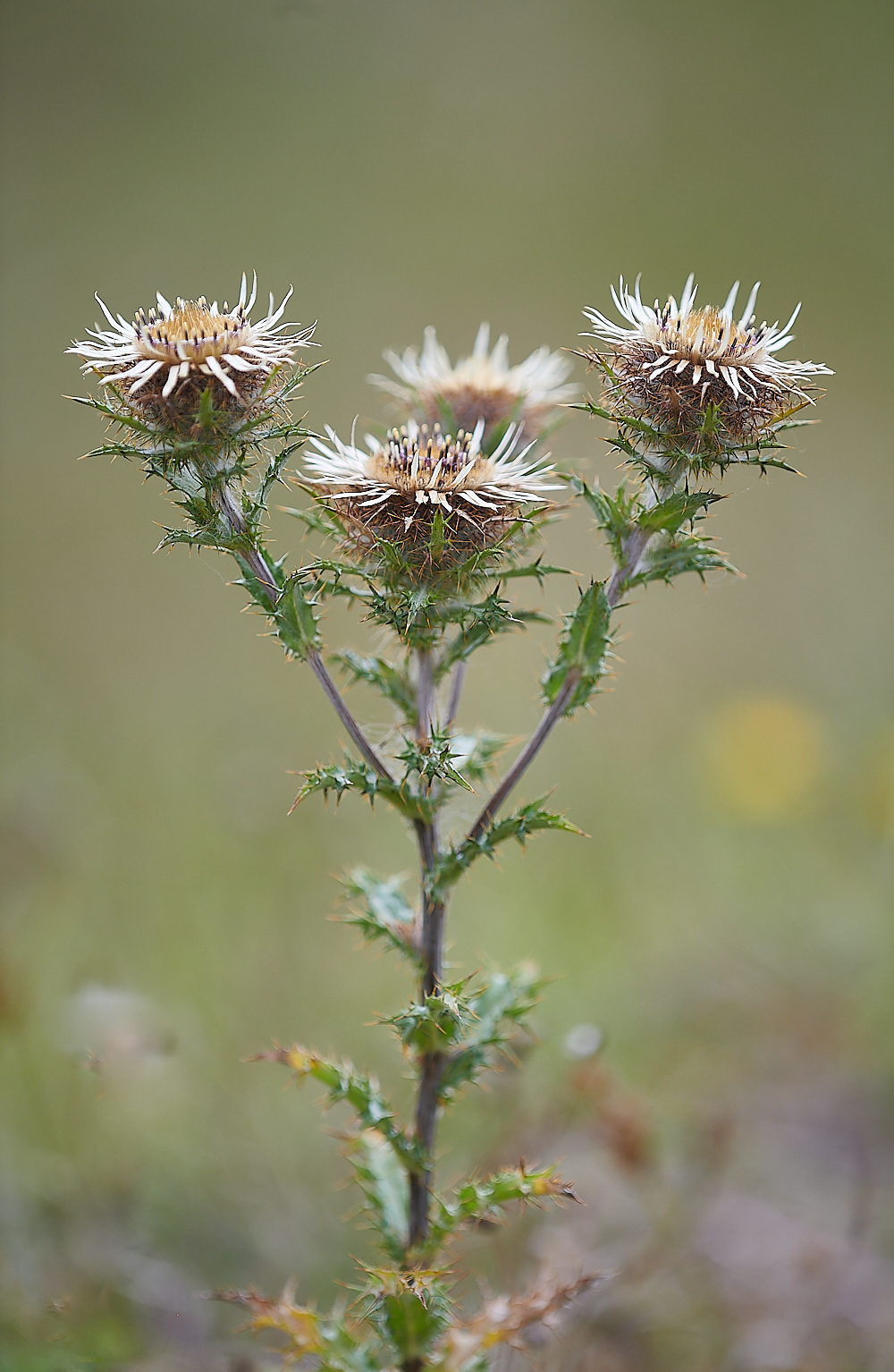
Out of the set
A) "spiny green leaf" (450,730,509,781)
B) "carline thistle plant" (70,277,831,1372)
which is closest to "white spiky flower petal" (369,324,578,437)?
"carline thistle plant" (70,277,831,1372)

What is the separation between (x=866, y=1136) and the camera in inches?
155

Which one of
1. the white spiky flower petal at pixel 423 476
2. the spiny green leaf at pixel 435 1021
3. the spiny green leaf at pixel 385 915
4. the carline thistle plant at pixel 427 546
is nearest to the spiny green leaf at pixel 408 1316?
the carline thistle plant at pixel 427 546

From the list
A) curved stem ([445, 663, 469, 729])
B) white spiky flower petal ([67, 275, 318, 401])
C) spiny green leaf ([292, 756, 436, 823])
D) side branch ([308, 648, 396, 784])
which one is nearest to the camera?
white spiky flower petal ([67, 275, 318, 401])

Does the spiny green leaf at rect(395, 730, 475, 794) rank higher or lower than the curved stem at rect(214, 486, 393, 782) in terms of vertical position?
lower

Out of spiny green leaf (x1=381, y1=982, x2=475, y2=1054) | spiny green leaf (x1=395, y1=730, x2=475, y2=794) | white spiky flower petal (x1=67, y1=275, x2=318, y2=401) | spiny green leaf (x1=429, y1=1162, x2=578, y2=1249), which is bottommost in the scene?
spiny green leaf (x1=429, y1=1162, x2=578, y2=1249)

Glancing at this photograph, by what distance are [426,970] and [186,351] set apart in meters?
1.58

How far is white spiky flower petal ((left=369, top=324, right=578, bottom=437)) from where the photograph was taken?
2.90 m

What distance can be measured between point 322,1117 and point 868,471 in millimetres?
8236

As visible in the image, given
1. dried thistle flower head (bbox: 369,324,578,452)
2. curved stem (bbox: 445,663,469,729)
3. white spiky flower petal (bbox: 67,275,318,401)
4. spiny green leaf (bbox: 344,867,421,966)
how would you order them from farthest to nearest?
dried thistle flower head (bbox: 369,324,578,452)
curved stem (bbox: 445,663,469,729)
spiny green leaf (bbox: 344,867,421,966)
white spiky flower petal (bbox: 67,275,318,401)

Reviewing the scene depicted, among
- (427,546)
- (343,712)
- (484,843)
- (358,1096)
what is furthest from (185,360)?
(358,1096)

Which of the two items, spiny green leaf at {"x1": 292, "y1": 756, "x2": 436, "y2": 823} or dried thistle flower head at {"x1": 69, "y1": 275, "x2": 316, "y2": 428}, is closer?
dried thistle flower head at {"x1": 69, "y1": 275, "x2": 316, "y2": 428}

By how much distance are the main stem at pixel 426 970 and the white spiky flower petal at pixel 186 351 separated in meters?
0.79

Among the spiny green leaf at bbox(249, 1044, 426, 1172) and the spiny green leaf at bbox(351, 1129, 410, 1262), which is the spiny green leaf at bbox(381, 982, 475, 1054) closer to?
the spiny green leaf at bbox(249, 1044, 426, 1172)

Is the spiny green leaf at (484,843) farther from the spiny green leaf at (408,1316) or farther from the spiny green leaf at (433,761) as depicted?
the spiny green leaf at (408,1316)
